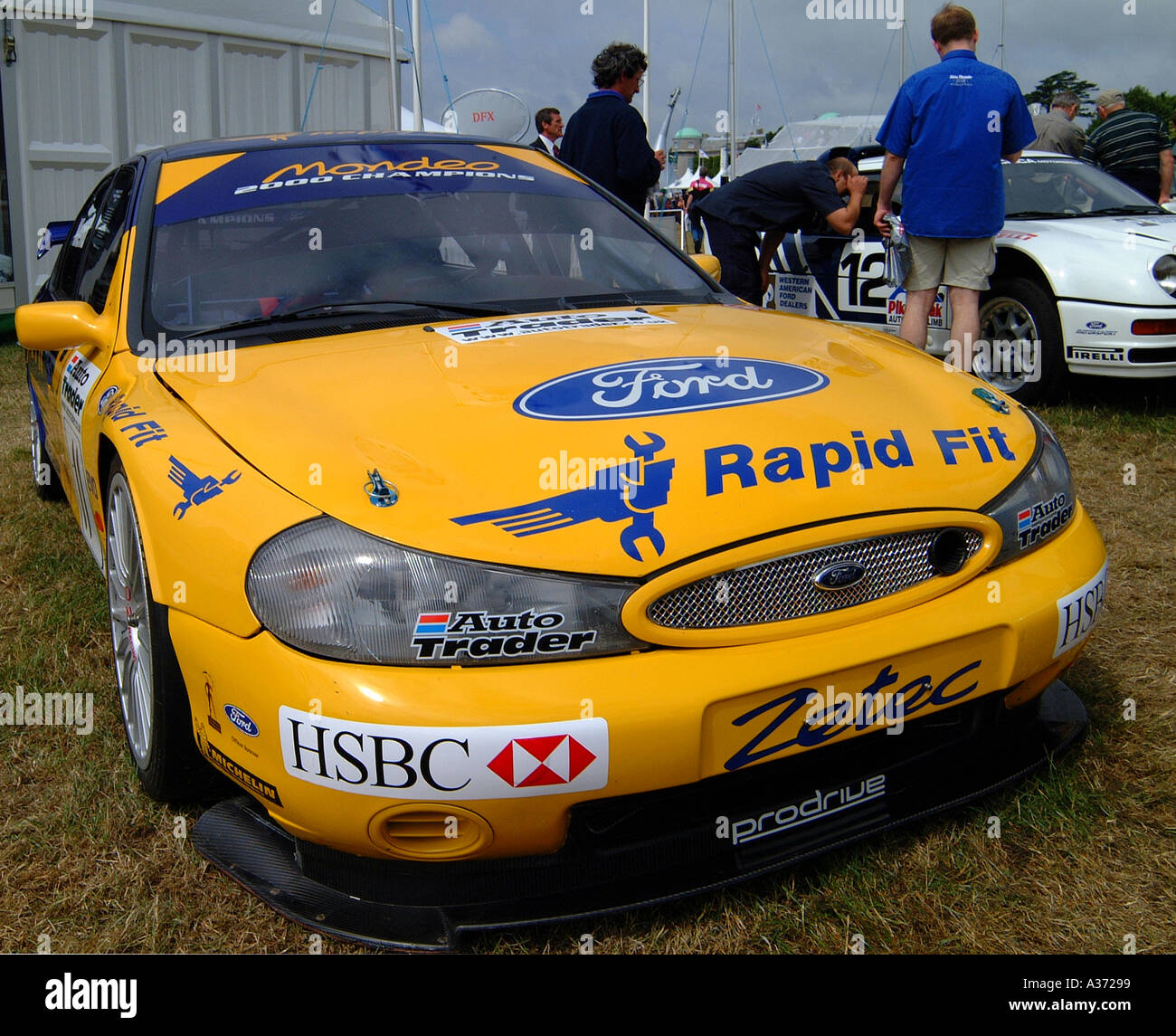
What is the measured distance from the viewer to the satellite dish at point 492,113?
375 inches

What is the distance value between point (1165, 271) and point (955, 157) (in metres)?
1.25

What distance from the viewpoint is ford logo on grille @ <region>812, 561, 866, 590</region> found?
5.75ft

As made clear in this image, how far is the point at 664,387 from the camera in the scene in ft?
6.64

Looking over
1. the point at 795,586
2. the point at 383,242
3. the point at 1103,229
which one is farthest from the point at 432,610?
the point at 1103,229

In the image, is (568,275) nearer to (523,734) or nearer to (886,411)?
(886,411)

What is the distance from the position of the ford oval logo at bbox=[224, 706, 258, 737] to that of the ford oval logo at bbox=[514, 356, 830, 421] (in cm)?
68

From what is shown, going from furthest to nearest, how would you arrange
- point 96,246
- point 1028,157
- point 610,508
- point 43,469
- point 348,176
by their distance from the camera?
point 1028,157 < point 43,469 < point 96,246 < point 348,176 < point 610,508

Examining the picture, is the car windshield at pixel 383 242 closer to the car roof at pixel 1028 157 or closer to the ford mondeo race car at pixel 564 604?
the ford mondeo race car at pixel 564 604

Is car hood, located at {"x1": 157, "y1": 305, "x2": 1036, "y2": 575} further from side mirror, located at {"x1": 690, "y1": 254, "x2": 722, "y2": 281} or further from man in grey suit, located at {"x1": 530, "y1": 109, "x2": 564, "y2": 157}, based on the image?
man in grey suit, located at {"x1": 530, "y1": 109, "x2": 564, "y2": 157}

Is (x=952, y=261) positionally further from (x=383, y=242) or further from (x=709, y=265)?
(x=383, y=242)

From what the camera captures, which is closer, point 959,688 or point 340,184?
point 959,688

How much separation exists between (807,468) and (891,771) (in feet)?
1.78

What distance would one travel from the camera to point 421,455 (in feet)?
5.96
